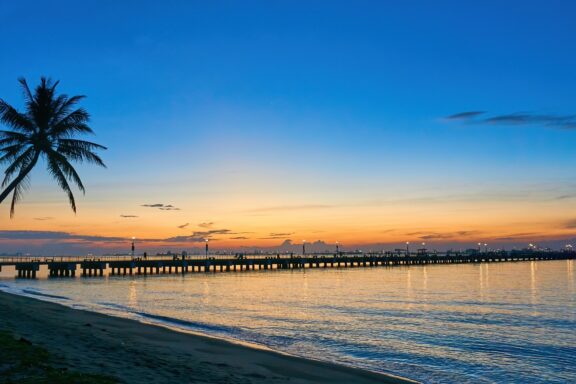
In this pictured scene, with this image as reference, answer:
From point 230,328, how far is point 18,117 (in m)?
17.2

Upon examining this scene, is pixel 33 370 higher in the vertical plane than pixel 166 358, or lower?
higher

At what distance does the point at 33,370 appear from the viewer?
10102 millimetres

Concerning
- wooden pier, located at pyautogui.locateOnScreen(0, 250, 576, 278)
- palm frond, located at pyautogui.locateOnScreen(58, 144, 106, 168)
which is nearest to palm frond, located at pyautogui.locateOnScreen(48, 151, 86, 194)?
palm frond, located at pyautogui.locateOnScreen(58, 144, 106, 168)

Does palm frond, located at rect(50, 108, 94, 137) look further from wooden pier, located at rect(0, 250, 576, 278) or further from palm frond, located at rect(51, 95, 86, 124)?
wooden pier, located at rect(0, 250, 576, 278)

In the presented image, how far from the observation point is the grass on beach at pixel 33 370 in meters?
9.23

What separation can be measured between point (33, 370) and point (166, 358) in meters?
5.43

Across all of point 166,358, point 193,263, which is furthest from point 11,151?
point 193,263

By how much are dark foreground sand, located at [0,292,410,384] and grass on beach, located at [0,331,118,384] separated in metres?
0.58

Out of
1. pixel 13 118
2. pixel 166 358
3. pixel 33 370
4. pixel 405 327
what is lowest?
pixel 405 327

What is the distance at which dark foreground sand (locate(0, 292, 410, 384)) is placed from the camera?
12229 mm

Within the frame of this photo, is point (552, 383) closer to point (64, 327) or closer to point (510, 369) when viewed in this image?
point (510, 369)

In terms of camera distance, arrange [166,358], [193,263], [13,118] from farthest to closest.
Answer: [193,263], [13,118], [166,358]

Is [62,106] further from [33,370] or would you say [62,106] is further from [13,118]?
[33,370]

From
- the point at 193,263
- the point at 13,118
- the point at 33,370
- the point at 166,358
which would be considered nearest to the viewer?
the point at 33,370
